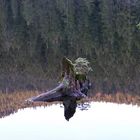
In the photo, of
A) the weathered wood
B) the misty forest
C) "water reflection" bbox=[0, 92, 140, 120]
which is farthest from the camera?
the misty forest

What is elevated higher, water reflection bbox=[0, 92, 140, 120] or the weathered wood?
the weathered wood

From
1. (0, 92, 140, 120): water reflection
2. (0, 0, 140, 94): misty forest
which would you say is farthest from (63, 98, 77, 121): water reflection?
(0, 0, 140, 94): misty forest

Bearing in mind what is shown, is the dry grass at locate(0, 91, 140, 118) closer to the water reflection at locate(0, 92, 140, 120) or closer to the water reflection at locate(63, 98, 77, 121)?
the water reflection at locate(0, 92, 140, 120)

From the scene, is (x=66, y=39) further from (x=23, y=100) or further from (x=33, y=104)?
(x=33, y=104)

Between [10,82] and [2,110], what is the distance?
1.10m

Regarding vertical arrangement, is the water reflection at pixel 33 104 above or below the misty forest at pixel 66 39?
below

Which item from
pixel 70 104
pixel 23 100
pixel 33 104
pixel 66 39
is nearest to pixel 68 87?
pixel 70 104

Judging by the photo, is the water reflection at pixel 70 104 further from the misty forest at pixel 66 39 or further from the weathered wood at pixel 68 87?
the misty forest at pixel 66 39

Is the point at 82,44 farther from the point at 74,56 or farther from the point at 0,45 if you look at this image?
the point at 0,45

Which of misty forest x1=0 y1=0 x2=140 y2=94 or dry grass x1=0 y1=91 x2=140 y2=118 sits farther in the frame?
misty forest x1=0 y1=0 x2=140 y2=94

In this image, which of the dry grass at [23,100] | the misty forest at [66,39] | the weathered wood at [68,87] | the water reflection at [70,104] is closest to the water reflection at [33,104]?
the dry grass at [23,100]

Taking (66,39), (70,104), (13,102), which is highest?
(66,39)

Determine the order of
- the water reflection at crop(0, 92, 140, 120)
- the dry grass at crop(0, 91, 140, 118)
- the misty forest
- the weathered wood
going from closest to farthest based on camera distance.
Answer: the weathered wood → the water reflection at crop(0, 92, 140, 120) → the dry grass at crop(0, 91, 140, 118) → the misty forest

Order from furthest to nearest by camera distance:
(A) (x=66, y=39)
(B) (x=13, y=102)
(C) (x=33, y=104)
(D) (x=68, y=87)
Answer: (A) (x=66, y=39) < (B) (x=13, y=102) < (C) (x=33, y=104) < (D) (x=68, y=87)
